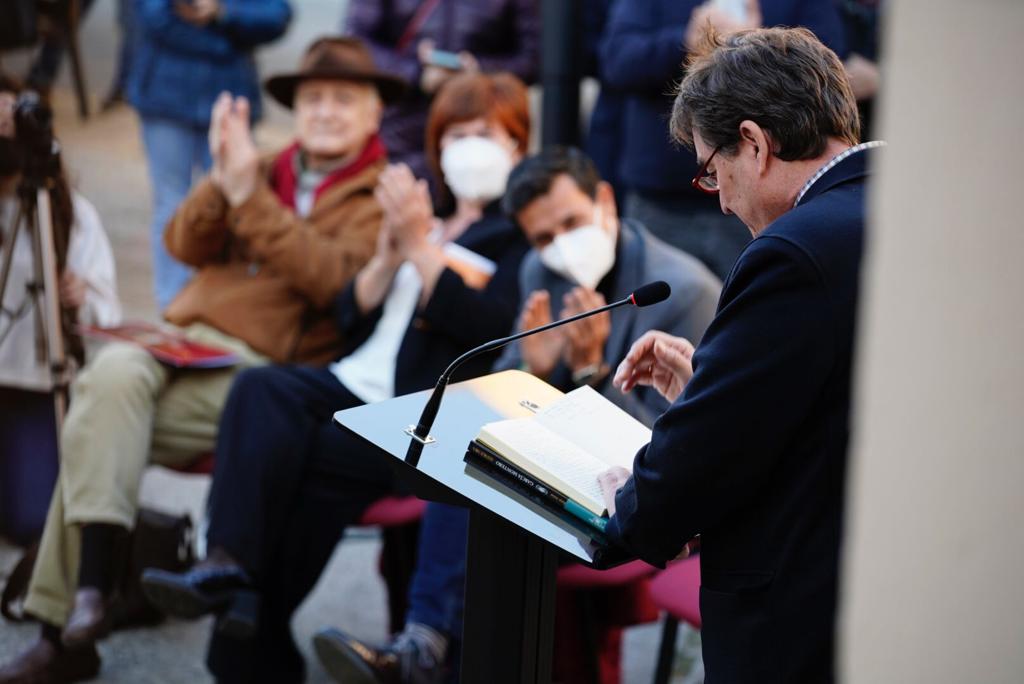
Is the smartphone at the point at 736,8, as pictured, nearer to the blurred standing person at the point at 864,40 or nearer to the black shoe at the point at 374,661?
the blurred standing person at the point at 864,40

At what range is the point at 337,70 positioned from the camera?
3.89 m

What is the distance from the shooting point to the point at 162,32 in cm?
437

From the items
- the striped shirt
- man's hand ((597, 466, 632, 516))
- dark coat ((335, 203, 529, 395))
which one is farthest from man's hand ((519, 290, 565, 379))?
the striped shirt

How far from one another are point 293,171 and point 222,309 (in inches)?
18.7

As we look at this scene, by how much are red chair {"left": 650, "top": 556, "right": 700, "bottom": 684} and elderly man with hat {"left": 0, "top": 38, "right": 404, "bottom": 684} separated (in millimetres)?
1296

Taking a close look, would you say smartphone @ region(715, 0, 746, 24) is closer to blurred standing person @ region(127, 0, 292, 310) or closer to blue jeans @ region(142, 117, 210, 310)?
blurred standing person @ region(127, 0, 292, 310)

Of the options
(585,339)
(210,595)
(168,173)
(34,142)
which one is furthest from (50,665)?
(168,173)

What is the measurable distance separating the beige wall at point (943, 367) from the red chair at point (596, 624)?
2125 millimetres

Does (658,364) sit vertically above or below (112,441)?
above

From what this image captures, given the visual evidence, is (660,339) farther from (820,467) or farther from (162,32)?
(162,32)

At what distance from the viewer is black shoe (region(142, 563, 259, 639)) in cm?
301

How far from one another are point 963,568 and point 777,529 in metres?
0.72

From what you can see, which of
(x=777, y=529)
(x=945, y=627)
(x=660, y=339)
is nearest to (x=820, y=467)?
(x=777, y=529)

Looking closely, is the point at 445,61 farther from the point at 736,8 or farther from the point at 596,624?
the point at 596,624
